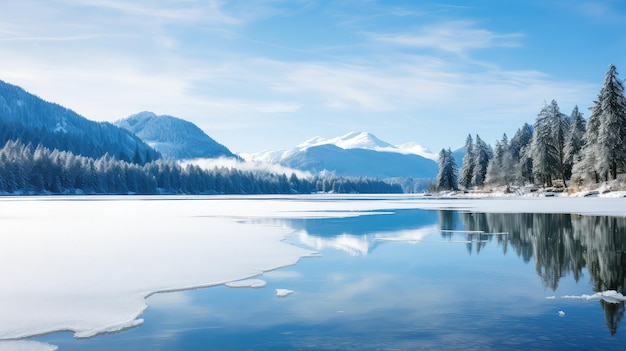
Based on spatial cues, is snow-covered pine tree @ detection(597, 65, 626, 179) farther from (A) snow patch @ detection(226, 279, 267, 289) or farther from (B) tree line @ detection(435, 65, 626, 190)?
(A) snow patch @ detection(226, 279, 267, 289)

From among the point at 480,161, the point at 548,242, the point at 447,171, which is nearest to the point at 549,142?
the point at 480,161

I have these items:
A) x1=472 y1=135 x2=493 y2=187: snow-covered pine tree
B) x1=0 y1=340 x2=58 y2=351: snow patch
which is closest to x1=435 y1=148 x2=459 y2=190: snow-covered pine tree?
x1=472 y1=135 x2=493 y2=187: snow-covered pine tree

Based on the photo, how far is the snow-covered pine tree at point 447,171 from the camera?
12544 cm

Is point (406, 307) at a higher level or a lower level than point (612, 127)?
lower

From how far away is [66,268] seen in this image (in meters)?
13.7

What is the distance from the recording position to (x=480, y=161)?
115562 mm

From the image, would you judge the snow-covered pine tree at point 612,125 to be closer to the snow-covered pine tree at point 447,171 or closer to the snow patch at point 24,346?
the snow-covered pine tree at point 447,171

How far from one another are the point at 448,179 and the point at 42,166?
10878 centimetres

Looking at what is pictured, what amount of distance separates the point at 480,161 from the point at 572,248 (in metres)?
101

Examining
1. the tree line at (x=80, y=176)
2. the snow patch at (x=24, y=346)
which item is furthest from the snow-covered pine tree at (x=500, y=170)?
the tree line at (x=80, y=176)

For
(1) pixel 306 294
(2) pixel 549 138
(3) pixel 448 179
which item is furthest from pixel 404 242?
(3) pixel 448 179

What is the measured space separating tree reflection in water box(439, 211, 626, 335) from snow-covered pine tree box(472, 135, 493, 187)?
8532 centimetres

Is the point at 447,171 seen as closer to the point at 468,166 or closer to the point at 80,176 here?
the point at 468,166

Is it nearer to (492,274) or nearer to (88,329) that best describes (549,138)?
(492,274)
